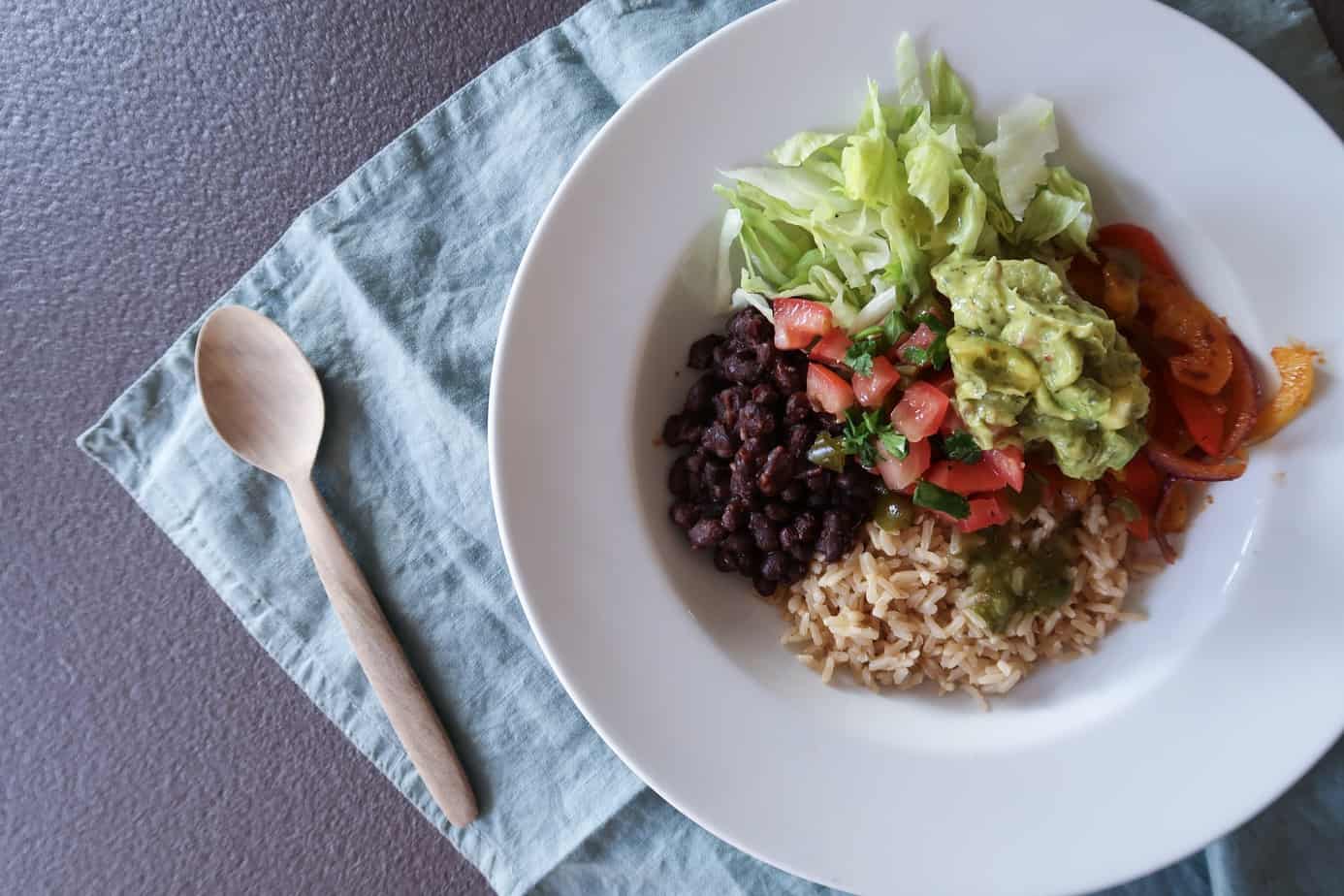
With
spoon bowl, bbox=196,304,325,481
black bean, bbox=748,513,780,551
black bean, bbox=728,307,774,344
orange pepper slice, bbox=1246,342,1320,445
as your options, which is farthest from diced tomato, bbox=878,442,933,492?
spoon bowl, bbox=196,304,325,481

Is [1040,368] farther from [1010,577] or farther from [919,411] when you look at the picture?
[1010,577]

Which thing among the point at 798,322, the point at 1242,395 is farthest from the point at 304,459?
the point at 1242,395

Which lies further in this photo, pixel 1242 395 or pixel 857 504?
pixel 857 504

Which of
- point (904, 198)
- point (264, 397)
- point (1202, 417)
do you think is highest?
point (264, 397)

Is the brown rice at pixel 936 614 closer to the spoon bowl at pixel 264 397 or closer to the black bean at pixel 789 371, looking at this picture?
the black bean at pixel 789 371

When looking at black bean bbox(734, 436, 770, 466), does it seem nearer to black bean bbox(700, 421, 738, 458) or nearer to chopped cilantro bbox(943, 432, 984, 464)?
black bean bbox(700, 421, 738, 458)

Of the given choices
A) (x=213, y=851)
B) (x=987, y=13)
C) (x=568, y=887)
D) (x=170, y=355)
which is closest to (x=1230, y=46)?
(x=987, y=13)
